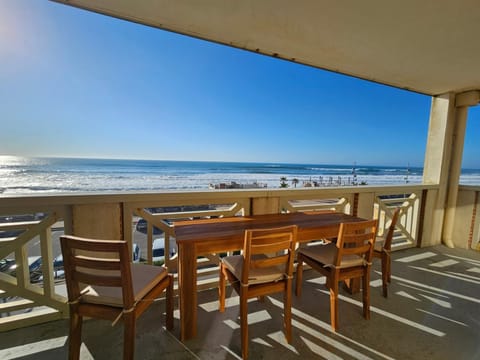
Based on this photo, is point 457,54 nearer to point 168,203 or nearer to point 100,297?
point 168,203

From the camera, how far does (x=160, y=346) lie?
4.50 ft

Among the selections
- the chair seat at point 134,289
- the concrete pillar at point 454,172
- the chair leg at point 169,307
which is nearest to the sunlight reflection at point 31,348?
the chair seat at point 134,289

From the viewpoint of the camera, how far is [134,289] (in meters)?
1.18

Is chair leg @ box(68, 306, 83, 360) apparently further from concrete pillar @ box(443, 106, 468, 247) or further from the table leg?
concrete pillar @ box(443, 106, 468, 247)

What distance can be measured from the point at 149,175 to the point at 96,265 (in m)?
15.9

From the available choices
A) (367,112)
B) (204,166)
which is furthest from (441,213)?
(204,166)

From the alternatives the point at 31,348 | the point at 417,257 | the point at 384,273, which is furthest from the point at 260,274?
the point at 417,257

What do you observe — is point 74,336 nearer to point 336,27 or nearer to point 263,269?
point 263,269

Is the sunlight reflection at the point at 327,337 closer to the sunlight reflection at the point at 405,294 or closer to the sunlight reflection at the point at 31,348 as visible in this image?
the sunlight reflection at the point at 405,294

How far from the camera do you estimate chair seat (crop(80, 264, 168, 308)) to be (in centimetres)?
111

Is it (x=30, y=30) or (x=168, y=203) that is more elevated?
(x=30, y=30)

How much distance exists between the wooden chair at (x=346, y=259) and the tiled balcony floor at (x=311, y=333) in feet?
0.59

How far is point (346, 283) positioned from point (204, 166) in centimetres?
1865

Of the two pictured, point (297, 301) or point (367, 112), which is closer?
point (297, 301)
